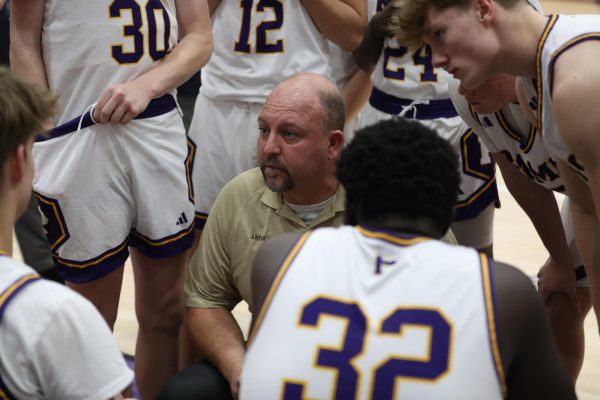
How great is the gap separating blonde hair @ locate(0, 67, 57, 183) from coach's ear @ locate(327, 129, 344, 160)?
118 centimetres

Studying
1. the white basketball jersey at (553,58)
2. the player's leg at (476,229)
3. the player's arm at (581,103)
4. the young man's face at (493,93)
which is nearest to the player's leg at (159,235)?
the young man's face at (493,93)

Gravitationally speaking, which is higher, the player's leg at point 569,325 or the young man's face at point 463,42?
the young man's face at point 463,42

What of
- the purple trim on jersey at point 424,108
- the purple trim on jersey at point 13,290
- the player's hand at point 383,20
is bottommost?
the purple trim on jersey at point 13,290

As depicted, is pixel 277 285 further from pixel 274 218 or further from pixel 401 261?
pixel 274 218

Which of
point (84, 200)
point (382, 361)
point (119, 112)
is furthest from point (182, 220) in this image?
point (382, 361)

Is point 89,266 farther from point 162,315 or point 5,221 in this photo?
point 5,221

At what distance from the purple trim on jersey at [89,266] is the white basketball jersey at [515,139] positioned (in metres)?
1.20

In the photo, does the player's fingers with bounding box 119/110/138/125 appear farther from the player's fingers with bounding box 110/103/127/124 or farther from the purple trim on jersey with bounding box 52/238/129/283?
the purple trim on jersey with bounding box 52/238/129/283

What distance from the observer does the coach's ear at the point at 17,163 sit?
5.75 feet

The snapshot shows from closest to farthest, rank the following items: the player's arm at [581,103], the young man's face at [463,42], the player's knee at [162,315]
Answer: the player's arm at [581,103]
the young man's face at [463,42]
the player's knee at [162,315]

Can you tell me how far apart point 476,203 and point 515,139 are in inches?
22.2

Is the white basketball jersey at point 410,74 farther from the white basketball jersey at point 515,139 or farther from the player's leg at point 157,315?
the player's leg at point 157,315

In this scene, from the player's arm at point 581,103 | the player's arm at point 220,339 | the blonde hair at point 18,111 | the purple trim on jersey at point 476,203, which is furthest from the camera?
the purple trim on jersey at point 476,203

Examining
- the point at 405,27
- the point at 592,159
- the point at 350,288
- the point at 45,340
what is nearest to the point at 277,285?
the point at 350,288
